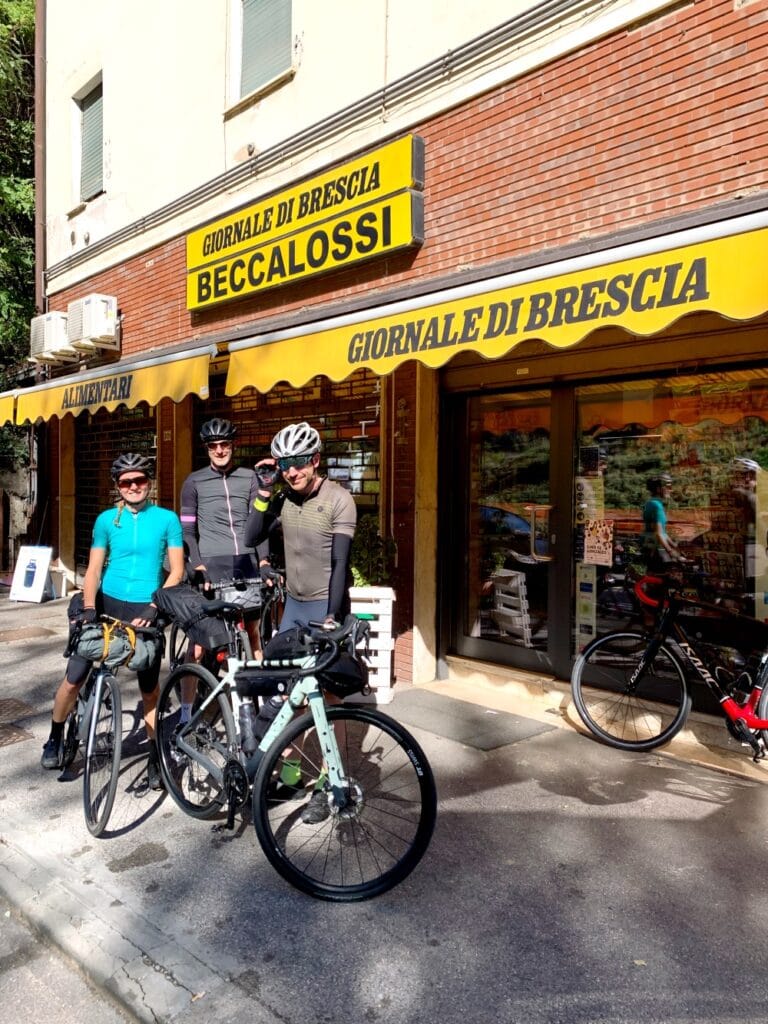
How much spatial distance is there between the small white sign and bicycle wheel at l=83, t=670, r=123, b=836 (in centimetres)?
761

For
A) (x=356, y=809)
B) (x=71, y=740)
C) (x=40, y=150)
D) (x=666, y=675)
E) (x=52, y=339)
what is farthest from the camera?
(x=40, y=150)

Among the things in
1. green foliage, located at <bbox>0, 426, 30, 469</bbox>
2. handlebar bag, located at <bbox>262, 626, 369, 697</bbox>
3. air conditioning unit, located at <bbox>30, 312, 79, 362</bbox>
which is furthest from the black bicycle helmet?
green foliage, located at <bbox>0, 426, 30, 469</bbox>

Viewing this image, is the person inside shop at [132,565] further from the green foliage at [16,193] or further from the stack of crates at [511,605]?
the green foliage at [16,193]

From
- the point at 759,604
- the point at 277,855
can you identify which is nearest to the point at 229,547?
the point at 277,855

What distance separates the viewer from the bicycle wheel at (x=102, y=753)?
147 inches

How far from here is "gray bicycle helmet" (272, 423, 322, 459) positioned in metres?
3.96

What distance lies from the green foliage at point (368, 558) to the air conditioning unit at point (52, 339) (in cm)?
637

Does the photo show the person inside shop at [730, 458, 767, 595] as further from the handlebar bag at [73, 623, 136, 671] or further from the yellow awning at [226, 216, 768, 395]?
the handlebar bag at [73, 623, 136, 671]

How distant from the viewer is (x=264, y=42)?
7941mm

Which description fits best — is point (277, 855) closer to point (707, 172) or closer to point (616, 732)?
point (616, 732)

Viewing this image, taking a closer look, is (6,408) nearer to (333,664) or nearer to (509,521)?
(509,521)

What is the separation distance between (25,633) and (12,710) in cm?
312

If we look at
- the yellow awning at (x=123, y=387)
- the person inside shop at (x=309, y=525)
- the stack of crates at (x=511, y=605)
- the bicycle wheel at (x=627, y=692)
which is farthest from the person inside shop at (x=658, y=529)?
the yellow awning at (x=123, y=387)

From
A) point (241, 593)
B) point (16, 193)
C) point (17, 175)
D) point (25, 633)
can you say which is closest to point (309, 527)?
point (241, 593)
